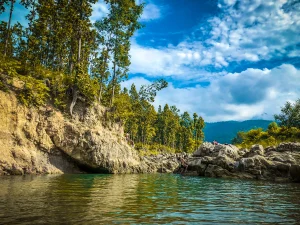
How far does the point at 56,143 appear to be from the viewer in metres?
26.3

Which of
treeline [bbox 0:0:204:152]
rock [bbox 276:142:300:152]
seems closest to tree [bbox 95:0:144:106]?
treeline [bbox 0:0:204:152]

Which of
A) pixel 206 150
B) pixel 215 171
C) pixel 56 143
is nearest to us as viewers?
pixel 56 143

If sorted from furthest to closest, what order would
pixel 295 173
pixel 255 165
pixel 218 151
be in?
pixel 218 151
pixel 255 165
pixel 295 173

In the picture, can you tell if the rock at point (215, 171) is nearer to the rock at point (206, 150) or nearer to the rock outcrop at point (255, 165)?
the rock outcrop at point (255, 165)

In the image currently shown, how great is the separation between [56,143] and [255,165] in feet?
69.9

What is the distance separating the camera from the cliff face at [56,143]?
21469 millimetres

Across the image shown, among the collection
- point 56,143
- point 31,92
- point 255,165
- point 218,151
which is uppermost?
point 31,92

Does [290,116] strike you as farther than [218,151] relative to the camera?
Yes

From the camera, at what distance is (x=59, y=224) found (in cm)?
506

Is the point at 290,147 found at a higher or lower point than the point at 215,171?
higher

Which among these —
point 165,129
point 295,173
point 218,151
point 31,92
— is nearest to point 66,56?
point 31,92

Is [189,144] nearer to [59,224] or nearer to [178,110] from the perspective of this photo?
[178,110]

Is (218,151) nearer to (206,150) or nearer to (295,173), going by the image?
(206,150)

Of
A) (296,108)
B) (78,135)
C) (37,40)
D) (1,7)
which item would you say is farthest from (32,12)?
(296,108)
